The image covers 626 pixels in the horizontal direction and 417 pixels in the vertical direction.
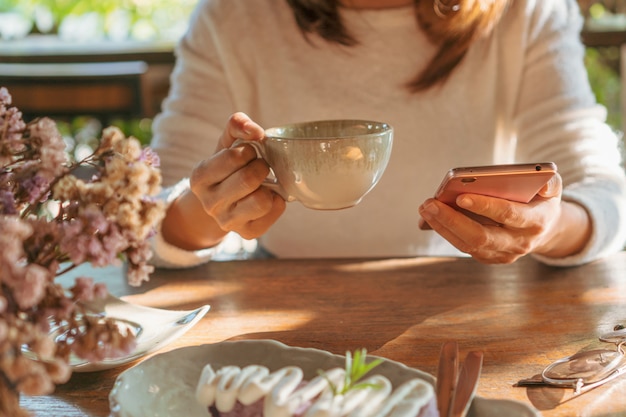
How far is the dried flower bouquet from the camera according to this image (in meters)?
0.55

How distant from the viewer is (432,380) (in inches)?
29.1

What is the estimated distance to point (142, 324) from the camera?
99cm

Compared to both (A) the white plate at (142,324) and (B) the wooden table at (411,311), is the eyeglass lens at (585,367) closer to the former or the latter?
(B) the wooden table at (411,311)

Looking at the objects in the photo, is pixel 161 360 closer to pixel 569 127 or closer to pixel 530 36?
pixel 569 127

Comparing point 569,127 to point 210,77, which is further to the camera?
point 210,77

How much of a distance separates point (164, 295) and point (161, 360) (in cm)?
37

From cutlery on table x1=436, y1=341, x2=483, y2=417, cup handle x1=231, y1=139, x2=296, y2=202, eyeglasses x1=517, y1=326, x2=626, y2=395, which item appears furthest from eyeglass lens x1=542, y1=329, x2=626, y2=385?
cup handle x1=231, y1=139, x2=296, y2=202

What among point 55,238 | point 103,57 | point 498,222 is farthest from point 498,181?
point 103,57

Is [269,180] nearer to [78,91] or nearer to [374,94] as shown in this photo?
[374,94]

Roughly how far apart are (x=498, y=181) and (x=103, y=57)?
254 cm

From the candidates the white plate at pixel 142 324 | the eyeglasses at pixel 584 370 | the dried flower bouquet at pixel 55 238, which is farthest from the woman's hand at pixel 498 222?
the dried flower bouquet at pixel 55 238

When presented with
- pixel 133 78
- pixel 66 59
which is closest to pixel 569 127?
pixel 133 78

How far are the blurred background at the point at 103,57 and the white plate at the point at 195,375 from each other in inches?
71.7

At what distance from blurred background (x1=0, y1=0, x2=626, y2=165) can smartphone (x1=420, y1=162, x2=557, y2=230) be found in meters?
1.69
